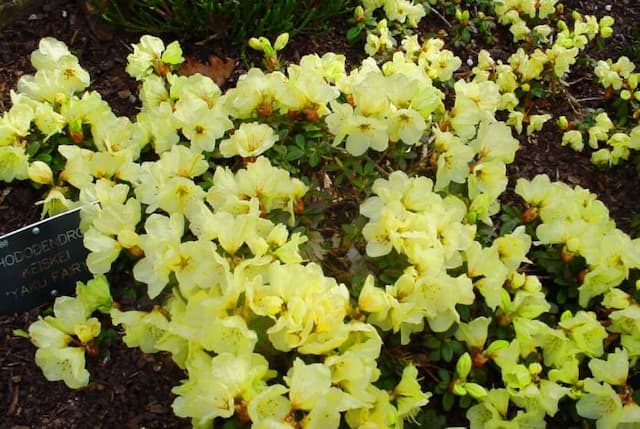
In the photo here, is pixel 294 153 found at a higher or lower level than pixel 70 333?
higher

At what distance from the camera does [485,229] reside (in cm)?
206

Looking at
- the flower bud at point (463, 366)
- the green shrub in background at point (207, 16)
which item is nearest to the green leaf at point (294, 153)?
the flower bud at point (463, 366)

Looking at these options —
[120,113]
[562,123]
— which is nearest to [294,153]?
[120,113]

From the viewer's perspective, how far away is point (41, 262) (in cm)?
200

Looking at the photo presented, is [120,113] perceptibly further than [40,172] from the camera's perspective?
Yes

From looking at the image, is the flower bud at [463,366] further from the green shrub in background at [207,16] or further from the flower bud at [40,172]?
the green shrub in background at [207,16]

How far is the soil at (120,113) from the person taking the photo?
1968 millimetres

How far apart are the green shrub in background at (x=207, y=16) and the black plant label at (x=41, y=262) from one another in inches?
49.4

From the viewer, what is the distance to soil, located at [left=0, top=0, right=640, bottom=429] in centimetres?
197

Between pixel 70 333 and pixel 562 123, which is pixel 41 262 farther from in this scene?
pixel 562 123

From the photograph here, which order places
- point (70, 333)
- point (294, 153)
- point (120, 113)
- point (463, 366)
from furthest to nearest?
point (120, 113) < point (294, 153) < point (70, 333) < point (463, 366)

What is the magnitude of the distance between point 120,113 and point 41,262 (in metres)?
0.99

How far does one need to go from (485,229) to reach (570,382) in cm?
47

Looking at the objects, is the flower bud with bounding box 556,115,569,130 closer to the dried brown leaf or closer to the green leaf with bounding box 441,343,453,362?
the dried brown leaf
